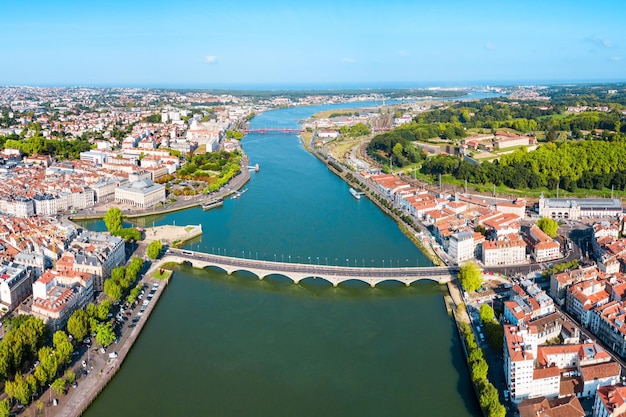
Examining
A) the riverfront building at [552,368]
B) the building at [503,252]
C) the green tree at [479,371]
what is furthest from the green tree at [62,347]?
the building at [503,252]

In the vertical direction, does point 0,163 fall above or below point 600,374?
above

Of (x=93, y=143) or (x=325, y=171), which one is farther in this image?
(x=93, y=143)

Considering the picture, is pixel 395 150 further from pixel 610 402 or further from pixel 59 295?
pixel 610 402

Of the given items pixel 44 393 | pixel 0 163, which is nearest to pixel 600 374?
pixel 44 393

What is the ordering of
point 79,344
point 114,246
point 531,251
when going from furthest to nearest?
1. point 531,251
2. point 114,246
3. point 79,344

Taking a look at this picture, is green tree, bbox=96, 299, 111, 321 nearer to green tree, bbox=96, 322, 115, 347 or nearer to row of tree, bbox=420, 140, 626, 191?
green tree, bbox=96, 322, 115, 347

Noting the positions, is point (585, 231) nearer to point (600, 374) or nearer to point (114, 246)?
point (600, 374)
